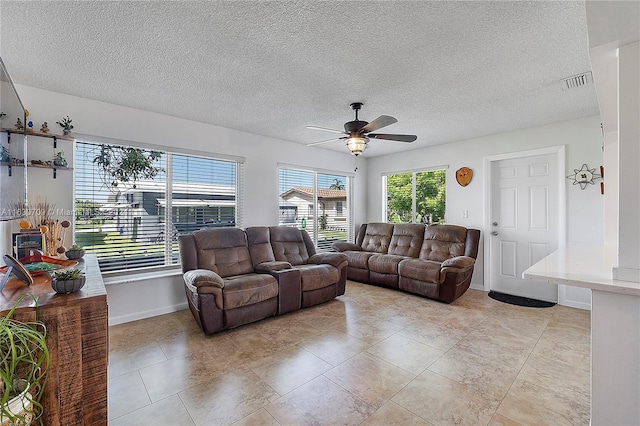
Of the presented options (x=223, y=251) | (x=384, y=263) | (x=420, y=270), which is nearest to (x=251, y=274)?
(x=223, y=251)

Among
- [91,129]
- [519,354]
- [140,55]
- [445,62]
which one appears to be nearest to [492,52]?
[445,62]

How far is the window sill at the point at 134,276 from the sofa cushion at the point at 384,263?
289 centimetres

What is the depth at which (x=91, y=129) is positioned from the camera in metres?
3.14

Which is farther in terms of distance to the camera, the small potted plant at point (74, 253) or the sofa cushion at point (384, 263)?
the sofa cushion at point (384, 263)

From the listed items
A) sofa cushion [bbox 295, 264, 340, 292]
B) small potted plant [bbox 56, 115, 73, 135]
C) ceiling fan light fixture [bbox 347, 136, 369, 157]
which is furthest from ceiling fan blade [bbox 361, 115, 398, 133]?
small potted plant [bbox 56, 115, 73, 135]

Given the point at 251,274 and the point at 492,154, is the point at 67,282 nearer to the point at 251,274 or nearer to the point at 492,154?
the point at 251,274

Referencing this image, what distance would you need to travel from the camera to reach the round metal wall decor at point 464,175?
186 inches

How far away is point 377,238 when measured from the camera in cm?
546

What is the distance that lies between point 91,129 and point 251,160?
196 centimetres

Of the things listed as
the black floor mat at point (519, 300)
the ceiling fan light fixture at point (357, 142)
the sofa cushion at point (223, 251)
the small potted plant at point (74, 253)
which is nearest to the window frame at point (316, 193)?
the sofa cushion at point (223, 251)

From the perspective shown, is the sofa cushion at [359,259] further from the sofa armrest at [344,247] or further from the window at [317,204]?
the window at [317,204]

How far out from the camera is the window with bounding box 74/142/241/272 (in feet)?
10.5

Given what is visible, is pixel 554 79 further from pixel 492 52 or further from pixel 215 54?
pixel 215 54

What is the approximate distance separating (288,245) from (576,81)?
12.3 feet
